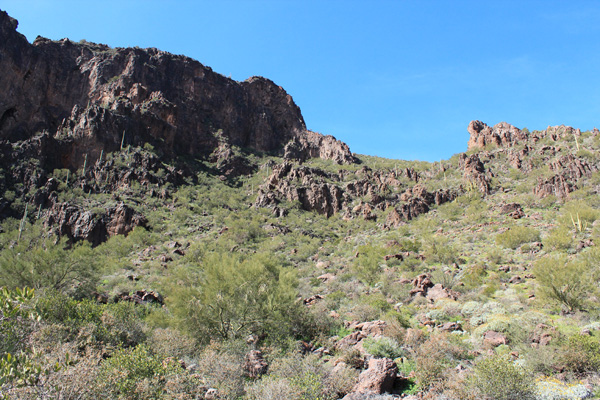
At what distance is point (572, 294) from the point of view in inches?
504

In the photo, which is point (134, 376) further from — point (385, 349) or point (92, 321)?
point (385, 349)

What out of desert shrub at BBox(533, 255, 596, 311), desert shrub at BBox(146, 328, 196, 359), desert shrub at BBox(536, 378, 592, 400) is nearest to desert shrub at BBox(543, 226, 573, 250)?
desert shrub at BBox(533, 255, 596, 311)

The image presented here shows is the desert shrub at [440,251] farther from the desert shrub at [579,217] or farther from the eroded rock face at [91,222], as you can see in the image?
the eroded rock face at [91,222]

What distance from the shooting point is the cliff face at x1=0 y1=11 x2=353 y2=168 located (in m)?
50.9

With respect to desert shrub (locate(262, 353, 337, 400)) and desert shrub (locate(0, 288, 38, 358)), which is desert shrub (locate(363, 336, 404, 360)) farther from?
desert shrub (locate(0, 288, 38, 358))

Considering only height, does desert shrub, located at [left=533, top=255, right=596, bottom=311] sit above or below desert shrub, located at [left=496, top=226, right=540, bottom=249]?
below

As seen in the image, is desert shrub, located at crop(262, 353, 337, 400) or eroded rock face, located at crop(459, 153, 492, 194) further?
eroded rock face, located at crop(459, 153, 492, 194)

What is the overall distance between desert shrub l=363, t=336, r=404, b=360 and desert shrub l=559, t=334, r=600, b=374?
13.2ft

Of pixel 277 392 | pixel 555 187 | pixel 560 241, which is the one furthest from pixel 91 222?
pixel 555 187

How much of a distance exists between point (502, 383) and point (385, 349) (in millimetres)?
4001

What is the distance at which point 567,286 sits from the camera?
1289 centimetres

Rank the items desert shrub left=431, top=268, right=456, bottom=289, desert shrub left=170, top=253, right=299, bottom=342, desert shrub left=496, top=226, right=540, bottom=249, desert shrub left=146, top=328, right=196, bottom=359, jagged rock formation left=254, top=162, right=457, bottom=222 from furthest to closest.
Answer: jagged rock formation left=254, top=162, right=457, bottom=222 < desert shrub left=496, top=226, right=540, bottom=249 < desert shrub left=431, top=268, right=456, bottom=289 < desert shrub left=170, top=253, right=299, bottom=342 < desert shrub left=146, top=328, right=196, bottom=359

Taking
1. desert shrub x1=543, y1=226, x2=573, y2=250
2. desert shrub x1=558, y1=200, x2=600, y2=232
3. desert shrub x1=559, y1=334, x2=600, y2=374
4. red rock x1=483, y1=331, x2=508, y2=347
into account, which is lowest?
red rock x1=483, y1=331, x2=508, y2=347

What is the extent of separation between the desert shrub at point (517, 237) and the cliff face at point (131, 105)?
4297 cm
